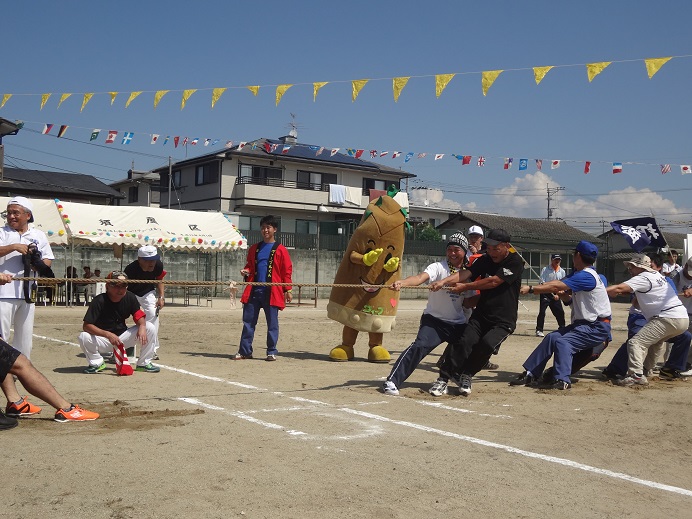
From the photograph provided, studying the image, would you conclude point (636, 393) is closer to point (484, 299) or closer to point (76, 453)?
point (484, 299)

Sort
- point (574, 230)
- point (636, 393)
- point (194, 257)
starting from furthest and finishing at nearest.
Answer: point (574, 230) → point (194, 257) → point (636, 393)

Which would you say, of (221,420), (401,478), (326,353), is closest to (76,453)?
(221,420)

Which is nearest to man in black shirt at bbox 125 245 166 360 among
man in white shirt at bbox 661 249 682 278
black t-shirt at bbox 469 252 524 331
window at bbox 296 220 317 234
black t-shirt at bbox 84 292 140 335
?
black t-shirt at bbox 84 292 140 335

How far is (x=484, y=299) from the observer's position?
7.98 metres

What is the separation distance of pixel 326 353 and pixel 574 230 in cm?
4444

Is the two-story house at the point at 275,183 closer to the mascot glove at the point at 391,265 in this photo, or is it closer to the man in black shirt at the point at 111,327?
the mascot glove at the point at 391,265

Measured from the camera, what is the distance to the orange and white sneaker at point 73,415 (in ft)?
19.8

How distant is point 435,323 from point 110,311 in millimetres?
3945

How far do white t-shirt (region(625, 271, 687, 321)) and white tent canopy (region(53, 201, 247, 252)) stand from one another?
16016 mm

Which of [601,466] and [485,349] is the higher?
[485,349]

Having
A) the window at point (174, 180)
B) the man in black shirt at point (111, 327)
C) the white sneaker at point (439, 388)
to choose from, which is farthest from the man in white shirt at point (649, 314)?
the window at point (174, 180)

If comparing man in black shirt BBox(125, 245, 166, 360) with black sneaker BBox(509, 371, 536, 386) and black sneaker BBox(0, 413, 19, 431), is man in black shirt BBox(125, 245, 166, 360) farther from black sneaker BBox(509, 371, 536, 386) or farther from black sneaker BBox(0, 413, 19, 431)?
black sneaker BBox(509, 371, 536, 386)

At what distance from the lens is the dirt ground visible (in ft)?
13.6

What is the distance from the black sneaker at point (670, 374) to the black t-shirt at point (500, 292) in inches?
120
